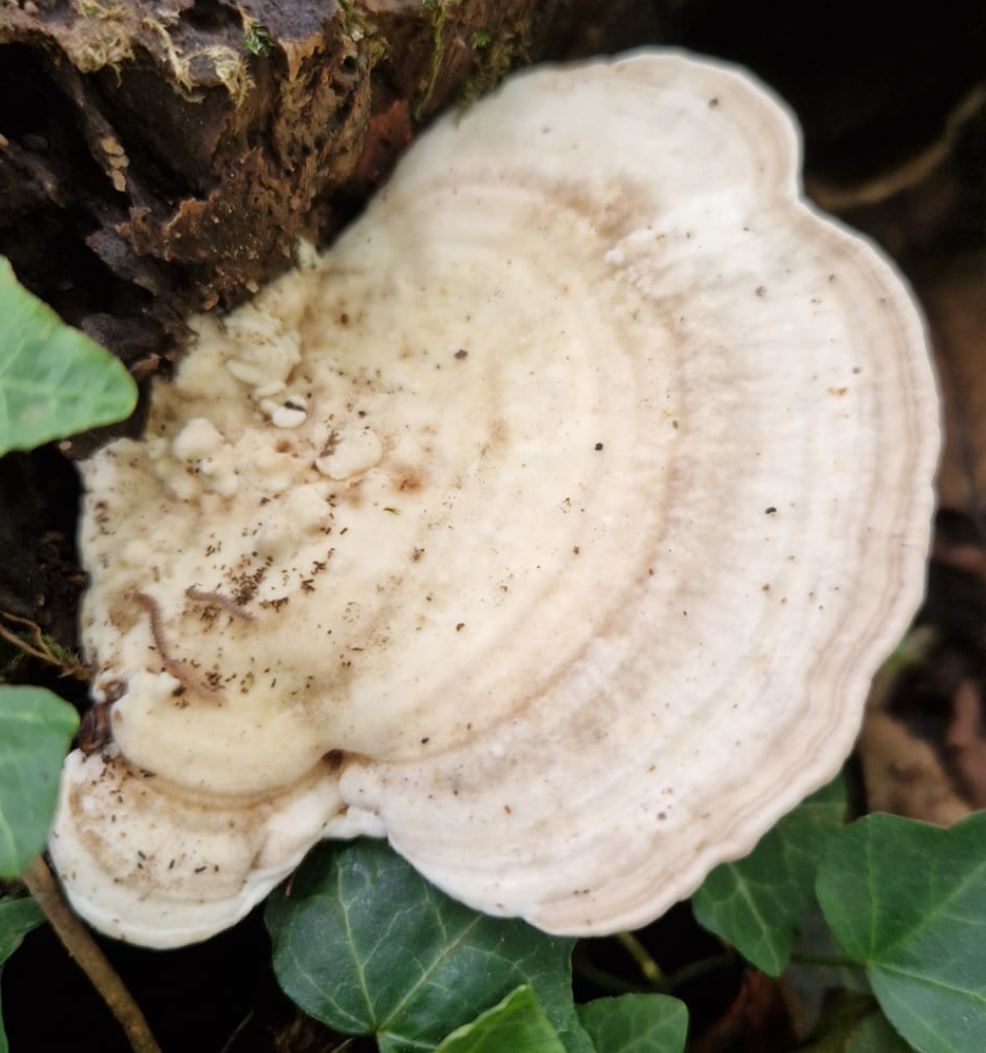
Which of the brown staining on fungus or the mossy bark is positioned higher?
the mossy bark

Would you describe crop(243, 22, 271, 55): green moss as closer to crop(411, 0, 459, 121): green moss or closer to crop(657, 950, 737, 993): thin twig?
crop(411, 0, 459, 121): green moss

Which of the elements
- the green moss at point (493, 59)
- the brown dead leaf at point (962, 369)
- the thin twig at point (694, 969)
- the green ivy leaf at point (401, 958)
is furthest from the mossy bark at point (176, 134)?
the brown dead leaf at point (962, 369)

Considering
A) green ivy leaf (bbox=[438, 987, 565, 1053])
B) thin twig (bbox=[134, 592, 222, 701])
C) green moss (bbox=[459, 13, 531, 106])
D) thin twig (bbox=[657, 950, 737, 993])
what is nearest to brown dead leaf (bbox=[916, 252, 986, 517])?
thin twig (bbox=[657, 950, 737, 993])

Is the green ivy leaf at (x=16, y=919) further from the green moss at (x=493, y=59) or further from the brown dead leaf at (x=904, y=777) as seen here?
the brown dead leaf at (x=904, y=777)

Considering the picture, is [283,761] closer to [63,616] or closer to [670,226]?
[63,616]

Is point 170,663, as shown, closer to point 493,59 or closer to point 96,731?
point 96,731

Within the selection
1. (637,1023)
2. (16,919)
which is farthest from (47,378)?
(637,1023)

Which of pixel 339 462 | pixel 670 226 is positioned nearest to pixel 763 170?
pixel 670 226
